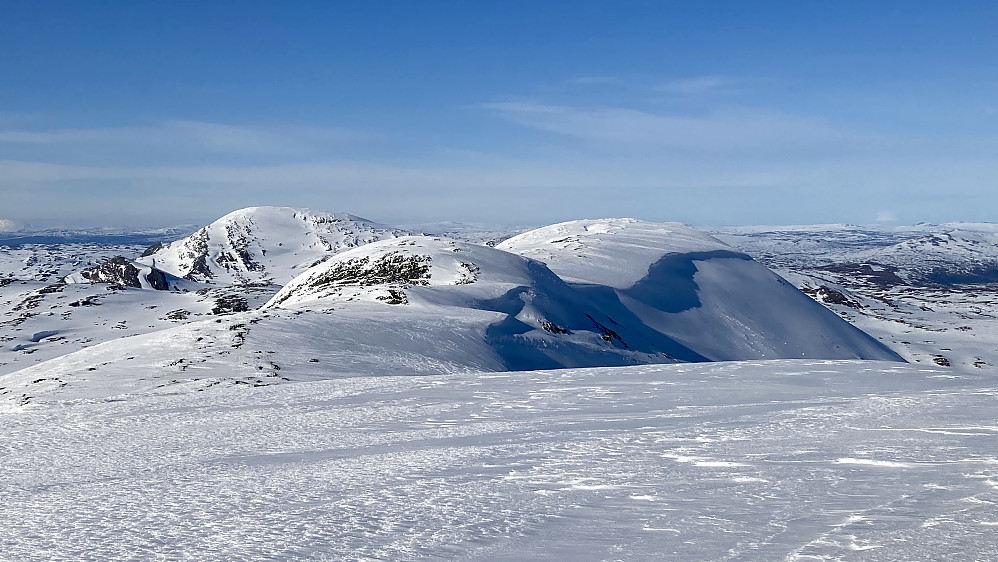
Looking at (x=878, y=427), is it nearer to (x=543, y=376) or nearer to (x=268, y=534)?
(x=543, y=376)

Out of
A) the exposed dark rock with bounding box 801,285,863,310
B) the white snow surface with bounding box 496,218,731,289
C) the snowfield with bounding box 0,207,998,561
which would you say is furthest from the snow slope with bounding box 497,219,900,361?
the exposed dark rock with bounding box 801,285,863,310

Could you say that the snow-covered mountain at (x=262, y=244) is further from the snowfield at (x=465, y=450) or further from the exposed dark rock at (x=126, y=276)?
the snowfield at (x=465, y=450)

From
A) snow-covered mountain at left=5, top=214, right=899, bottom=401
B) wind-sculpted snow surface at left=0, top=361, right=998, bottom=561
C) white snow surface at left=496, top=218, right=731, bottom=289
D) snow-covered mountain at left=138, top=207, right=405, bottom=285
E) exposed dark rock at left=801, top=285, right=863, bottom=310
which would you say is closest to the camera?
wind-sculpted snow surface at left=0, top=361, right=998, bottom=561

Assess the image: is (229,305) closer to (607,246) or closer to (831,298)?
(607,246)

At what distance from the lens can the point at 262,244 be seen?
333ft

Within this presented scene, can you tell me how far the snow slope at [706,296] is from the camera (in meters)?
34.2

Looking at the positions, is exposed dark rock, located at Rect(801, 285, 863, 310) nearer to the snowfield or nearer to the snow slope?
the snow slope

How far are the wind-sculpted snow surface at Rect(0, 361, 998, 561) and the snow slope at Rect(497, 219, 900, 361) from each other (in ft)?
72.2

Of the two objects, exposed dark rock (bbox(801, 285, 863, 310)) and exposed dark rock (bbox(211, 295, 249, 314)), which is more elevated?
exposed dark rock (bbox(211, 295, 249, 314))

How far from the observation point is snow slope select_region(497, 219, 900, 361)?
34.2m

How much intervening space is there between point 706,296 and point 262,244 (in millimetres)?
77933

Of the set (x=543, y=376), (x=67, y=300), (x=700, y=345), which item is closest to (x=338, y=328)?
(x=543, y=376)

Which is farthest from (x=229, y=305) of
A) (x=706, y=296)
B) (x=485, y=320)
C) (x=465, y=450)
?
(x=465, y=450)

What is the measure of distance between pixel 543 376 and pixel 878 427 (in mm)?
6588
